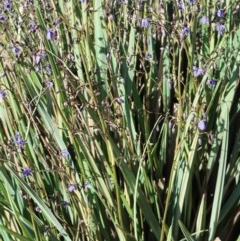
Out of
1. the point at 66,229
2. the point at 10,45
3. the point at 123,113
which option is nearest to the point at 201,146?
the point at 123,113

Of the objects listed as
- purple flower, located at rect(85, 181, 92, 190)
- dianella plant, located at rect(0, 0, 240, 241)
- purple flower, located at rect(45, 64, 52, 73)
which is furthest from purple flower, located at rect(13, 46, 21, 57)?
purple flower, located at rect(85, 181, 92, 190)

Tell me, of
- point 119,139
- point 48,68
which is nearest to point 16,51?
point 48,68

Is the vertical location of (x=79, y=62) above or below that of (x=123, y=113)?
above

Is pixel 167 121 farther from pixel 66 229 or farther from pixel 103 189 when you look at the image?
pixel 66 229

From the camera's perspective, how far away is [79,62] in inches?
76.4

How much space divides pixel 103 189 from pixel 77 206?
101 mm

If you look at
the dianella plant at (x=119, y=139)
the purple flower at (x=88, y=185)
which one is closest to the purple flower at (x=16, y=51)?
the dianella plant at (x=119, y=139)

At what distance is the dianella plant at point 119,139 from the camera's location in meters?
1.58

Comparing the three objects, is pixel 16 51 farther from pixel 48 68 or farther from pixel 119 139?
pixel 119 139

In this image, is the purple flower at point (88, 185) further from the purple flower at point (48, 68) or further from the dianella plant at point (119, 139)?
the purple flower at point (48, 68)

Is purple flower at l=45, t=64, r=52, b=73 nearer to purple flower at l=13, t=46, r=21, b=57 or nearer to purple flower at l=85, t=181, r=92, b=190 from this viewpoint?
purple flower at l=13, t=46, r=21, b=57

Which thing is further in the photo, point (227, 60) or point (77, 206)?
point (227, 60)

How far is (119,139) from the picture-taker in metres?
1.78

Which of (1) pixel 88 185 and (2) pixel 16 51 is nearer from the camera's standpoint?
(1) pixel 88 185
